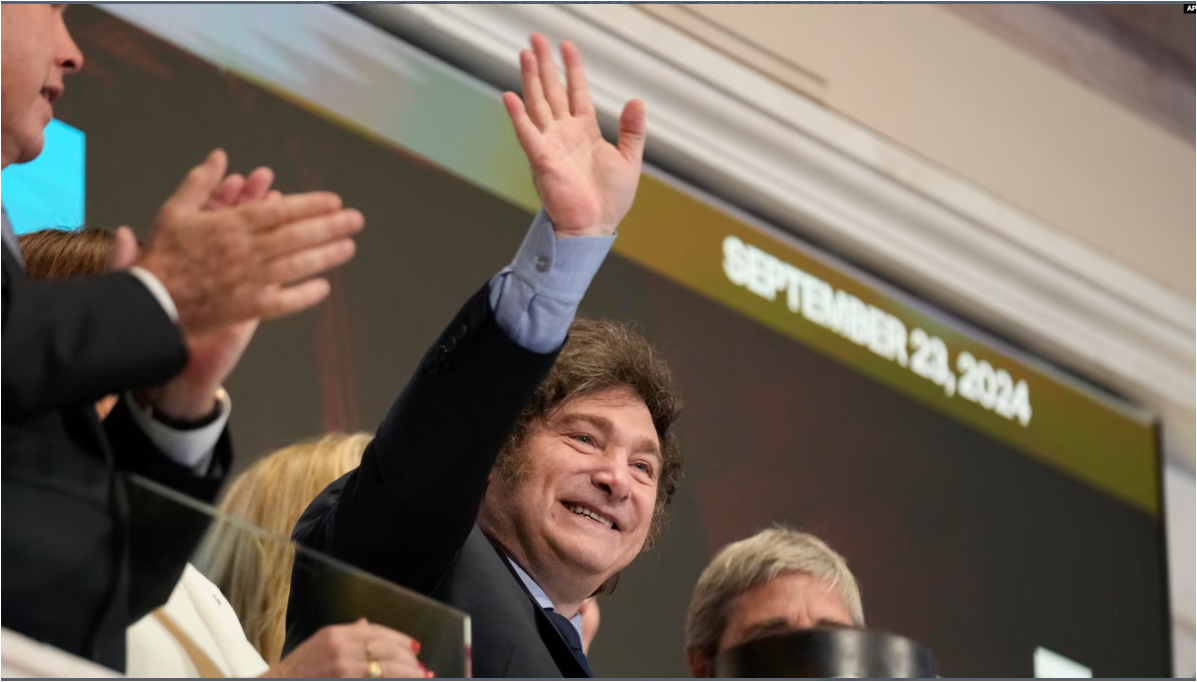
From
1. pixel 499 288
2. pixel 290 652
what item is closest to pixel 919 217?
pixel 499 288

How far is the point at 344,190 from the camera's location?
12.6ft

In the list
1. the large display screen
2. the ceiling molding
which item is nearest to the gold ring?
the large display screen

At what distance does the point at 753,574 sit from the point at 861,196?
2.73 meters

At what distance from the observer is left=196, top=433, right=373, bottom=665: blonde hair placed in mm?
1549

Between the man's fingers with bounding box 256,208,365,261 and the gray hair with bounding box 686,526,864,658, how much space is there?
1.16m

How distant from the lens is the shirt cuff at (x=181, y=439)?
5.47 feet

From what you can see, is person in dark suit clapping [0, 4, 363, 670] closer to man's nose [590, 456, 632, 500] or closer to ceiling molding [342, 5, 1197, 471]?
man's nose [590, 456, 632, 500]

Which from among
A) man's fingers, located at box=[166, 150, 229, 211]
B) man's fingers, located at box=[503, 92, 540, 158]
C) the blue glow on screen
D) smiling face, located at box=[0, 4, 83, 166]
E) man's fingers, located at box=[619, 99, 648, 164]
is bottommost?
man's fingers, located at box=[166, 150, 229, 211]

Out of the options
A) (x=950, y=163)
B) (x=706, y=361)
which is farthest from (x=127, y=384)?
(x=950, y=163)

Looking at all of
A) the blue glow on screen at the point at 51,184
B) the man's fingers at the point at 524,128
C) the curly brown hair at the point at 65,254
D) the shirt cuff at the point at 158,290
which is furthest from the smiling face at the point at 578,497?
the blue glow on screen at the point at 51,184

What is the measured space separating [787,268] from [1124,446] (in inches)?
49.3

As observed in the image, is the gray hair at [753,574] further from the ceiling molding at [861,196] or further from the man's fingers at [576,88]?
the ceiling molding at [861,196]

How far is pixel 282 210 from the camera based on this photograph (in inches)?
63.7

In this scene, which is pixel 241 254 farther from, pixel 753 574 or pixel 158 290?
pixel 753 574
